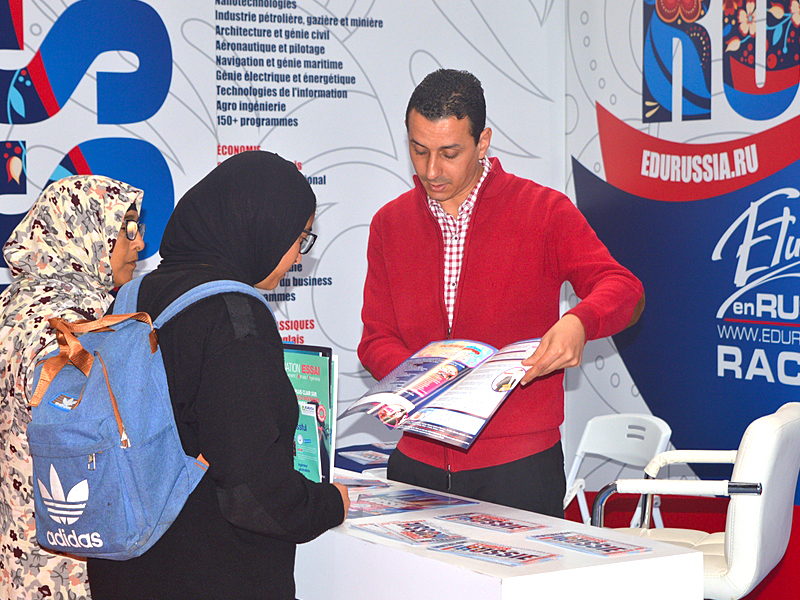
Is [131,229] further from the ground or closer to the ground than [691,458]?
further from the ground

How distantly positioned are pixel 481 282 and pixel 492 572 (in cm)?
89

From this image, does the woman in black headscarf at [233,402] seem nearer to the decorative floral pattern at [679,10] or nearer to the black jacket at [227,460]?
the black jacket at [227,460]

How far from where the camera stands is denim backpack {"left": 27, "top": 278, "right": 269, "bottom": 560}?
1314 mm

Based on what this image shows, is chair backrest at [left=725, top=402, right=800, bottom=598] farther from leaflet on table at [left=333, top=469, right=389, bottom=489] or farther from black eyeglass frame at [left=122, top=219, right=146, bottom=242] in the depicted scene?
black eyeglass frame at [left=122, top=219, right=146, bottom=242]

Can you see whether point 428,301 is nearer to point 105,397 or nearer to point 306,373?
point 306,373

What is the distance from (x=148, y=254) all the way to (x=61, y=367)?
8.62 feet

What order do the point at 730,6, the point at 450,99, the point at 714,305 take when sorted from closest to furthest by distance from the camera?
the point at 450,99
the point at 730,6
the point at 714,305

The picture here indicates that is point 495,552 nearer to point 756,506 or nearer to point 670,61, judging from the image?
point 756,506

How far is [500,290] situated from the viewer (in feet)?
7.02

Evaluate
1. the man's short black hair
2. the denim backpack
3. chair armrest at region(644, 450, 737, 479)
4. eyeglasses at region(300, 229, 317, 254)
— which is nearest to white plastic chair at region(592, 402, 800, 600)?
chair armrest at region(644, 450, 737, 479)

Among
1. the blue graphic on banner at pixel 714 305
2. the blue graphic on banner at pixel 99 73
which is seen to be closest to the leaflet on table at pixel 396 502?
the blue graphic on banner at pixel 714 305

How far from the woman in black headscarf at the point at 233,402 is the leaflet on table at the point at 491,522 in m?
0.30

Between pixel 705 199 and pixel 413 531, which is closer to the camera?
pixel 413 531

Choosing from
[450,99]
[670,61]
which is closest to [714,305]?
[670,61]
